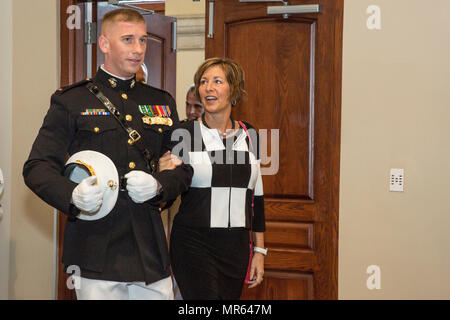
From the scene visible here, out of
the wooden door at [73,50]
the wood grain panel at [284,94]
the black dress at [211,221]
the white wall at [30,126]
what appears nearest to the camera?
the black dress at [211,221]

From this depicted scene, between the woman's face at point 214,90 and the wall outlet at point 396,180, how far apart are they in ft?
3.53

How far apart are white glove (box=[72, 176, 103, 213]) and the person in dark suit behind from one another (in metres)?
0.07

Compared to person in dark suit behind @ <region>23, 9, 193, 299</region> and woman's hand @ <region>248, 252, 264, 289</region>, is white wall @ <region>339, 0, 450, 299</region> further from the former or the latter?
person in dark suit behind @ <region>23, 9, 193, 299</region>

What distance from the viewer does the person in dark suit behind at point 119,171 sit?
1.62m

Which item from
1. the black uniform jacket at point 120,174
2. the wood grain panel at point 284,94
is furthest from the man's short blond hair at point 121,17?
the wood grain panel at point 284,94

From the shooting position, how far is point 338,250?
114 inches

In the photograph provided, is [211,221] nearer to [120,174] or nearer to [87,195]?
[120,174]

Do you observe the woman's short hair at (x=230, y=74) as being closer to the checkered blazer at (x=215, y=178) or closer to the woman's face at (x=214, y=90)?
the woman's face at (x=214, y=90)

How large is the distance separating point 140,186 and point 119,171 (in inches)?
7.0

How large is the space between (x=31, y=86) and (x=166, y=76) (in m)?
0.94

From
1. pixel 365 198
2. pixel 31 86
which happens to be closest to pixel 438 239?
pixel 365 198

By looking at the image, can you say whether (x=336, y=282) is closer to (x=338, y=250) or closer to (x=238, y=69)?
(x=338, y=250)

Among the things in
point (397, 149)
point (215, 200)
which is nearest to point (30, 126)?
point (215, 200)

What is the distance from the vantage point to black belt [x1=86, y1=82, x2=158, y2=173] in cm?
171
